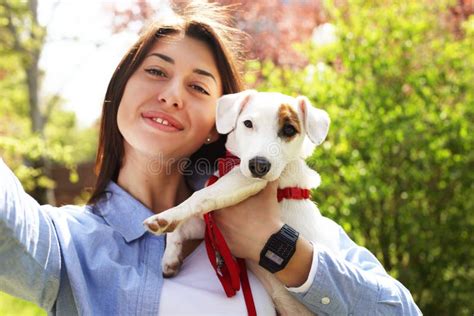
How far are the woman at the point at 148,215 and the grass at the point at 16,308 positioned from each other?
4.52m

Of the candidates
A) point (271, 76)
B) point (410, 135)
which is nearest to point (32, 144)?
point (271, 76)

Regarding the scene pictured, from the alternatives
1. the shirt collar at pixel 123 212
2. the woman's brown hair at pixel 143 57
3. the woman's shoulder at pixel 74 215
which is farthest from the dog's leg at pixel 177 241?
the woman's brown hair at pixel 143 57

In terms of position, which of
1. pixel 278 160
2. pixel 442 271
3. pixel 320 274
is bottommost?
pixel 442 271

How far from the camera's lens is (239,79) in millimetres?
2348

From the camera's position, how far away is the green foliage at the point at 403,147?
4.34 meters

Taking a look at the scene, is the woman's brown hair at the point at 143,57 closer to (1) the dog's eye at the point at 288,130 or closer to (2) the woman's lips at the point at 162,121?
(2) the woman's lips at the point at 162,121

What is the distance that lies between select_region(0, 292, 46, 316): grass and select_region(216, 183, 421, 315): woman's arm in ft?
16.0

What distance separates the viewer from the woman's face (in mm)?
2053

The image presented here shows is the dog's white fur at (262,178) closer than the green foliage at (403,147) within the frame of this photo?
Yes

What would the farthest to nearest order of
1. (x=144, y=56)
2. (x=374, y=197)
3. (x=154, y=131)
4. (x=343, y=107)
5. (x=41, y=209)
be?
(x=343, y=107), (x=374, y=197), (x=144, y=56), (x=154, y=131), (x=41, y=209)

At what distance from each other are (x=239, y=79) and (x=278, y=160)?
603 millimetres

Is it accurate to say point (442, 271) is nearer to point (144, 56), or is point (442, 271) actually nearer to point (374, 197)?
point (374, 197)

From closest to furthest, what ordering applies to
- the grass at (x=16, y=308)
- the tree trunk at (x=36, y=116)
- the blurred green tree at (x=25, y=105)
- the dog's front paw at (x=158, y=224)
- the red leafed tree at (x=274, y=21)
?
the dog's front paw at (x=158, y=224), the blurred green tree at (x=25, y=105), the grass at (x=16, y=308), the red leafed tree at (x=274, y=21), the tree trunk at (x=36, y=116)

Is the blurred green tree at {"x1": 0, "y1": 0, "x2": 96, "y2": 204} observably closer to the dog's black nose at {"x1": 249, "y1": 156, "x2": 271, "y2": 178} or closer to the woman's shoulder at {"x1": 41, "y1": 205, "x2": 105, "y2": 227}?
the woman's shoulder at {"x1": 41, "y1": 205, "x2": 105, "y2": 227}
